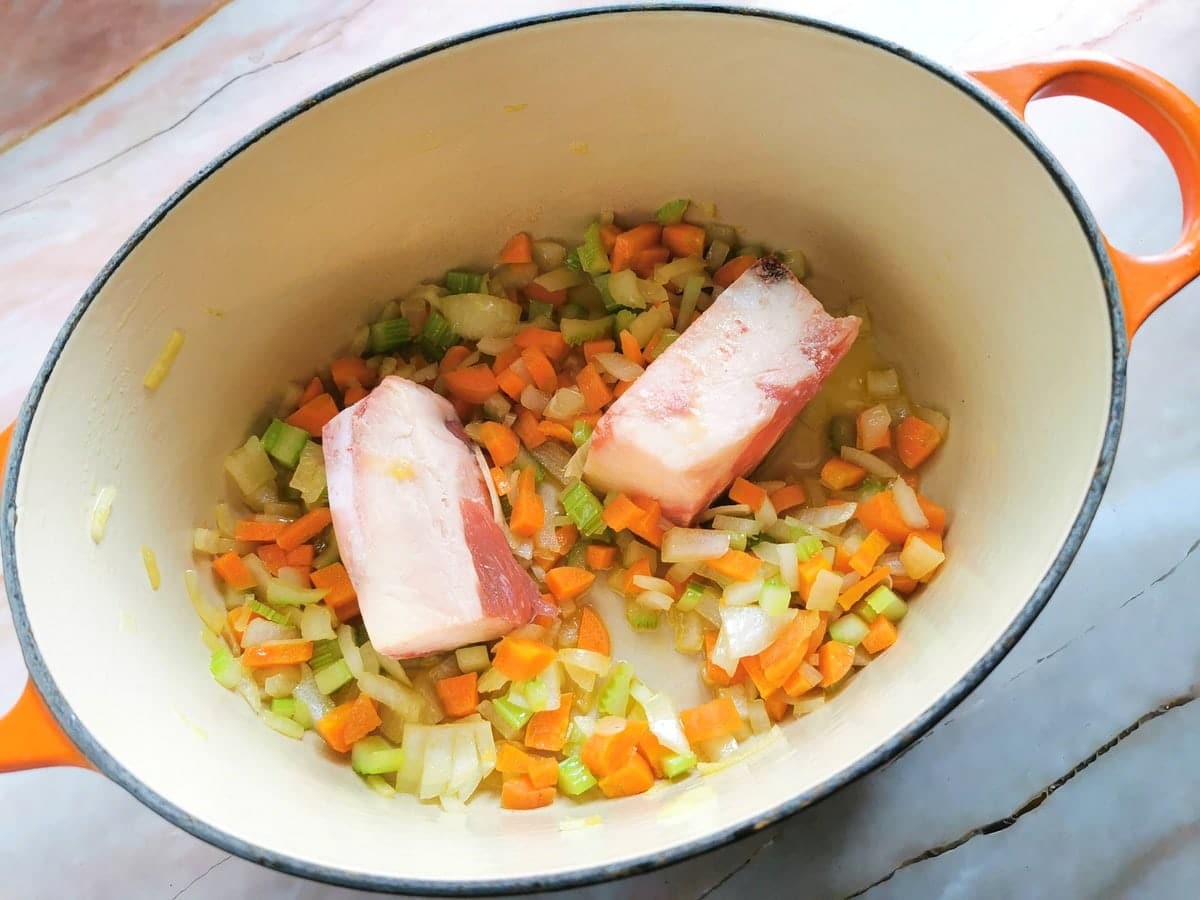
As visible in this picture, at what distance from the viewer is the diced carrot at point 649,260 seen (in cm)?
150

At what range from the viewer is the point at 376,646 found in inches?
49.4

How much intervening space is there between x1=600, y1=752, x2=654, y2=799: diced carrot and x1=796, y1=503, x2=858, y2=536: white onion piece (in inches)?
16.5

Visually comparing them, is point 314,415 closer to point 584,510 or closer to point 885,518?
point 584,510

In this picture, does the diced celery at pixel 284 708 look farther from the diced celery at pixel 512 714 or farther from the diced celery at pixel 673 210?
the diced celery at pixel 673 210

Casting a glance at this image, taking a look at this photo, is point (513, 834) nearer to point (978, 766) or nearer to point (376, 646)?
point (376, 646)

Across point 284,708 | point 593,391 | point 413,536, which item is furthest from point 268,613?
point 593,391

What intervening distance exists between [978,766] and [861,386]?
1.88 ft

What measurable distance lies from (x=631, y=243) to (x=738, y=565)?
53cm

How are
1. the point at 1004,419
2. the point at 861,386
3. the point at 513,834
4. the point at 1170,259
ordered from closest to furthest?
the point at 1170,259, the point at 513,834, the point at 1004,419, the point at 861,386

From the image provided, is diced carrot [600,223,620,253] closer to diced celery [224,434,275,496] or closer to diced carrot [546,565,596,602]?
diced carrot [546,565,596,602]

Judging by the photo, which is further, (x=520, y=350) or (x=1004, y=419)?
(x=520, y=350)

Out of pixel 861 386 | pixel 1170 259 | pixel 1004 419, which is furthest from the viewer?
pixel 861 386

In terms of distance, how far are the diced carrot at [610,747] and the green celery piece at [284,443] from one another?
617 mm

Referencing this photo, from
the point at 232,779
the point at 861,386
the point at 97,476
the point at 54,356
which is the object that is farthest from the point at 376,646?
the point at 861,386
